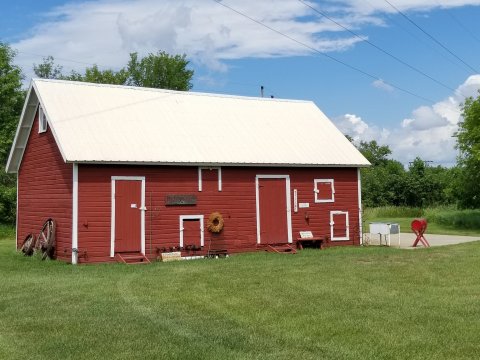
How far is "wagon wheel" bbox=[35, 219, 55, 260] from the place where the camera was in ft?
60.4

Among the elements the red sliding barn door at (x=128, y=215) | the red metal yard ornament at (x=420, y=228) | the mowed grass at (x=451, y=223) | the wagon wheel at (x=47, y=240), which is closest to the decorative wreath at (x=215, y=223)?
Answer: the red sliding barn door at (x=128, y=215)

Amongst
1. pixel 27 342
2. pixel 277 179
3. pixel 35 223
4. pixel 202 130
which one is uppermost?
pixel 202 130

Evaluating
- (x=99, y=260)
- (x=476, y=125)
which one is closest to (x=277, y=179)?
(x=99, y=260)

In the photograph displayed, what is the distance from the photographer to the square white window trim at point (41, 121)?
20109 millimetres

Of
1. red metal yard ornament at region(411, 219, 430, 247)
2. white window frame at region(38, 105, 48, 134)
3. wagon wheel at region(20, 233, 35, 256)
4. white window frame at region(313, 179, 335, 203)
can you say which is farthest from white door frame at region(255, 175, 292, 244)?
wagon wheel at region(20, 233, 35, 256)

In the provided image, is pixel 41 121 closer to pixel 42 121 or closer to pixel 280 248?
pixel 42 121

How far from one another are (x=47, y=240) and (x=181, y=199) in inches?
170

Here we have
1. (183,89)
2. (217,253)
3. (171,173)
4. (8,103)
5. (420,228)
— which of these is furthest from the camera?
(183,89)

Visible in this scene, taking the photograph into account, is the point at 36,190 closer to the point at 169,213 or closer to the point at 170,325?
the point at 169,213

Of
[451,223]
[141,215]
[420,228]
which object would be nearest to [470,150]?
[451,223]

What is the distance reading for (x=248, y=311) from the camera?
9.57 m

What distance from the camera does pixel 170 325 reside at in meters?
8.62

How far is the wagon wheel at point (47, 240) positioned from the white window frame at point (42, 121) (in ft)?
10.6

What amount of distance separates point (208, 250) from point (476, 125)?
19992 millimetres
